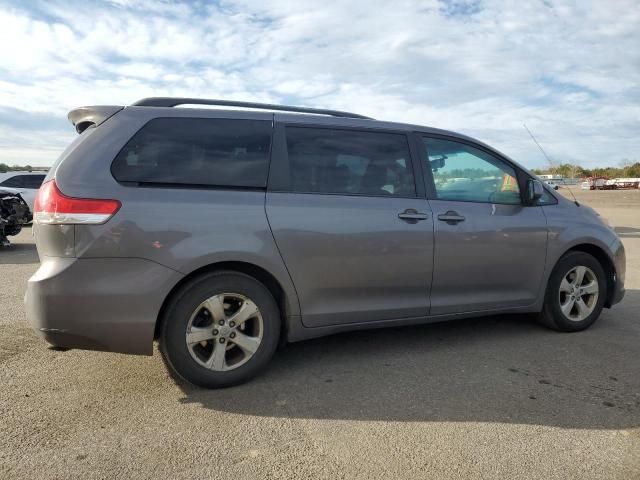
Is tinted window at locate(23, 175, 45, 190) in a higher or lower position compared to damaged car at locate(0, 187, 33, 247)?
higher

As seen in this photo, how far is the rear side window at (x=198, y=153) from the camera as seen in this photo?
3436mm

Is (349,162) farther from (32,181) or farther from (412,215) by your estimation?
(32,181)

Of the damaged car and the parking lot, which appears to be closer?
the parking lot

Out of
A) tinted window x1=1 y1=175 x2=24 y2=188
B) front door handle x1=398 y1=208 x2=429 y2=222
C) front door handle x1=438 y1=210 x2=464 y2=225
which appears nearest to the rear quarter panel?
front door handle x1=398 y1=208 x2=429 y2=222

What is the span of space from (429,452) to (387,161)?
2.23m

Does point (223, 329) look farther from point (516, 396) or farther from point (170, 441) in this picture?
point (516, 396)

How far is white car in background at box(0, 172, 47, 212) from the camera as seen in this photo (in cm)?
1516

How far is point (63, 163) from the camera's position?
3367 mm

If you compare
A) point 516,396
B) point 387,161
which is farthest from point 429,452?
point 387,161

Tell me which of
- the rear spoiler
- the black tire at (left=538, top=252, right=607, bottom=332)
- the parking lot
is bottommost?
the parking lot

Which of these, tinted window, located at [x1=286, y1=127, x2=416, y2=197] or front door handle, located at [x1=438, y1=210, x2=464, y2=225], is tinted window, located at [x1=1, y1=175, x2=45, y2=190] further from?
front door handle, located at [x1=438, y1=210, x2=464, y2=225]

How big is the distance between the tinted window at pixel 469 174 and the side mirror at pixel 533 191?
0.30 feet

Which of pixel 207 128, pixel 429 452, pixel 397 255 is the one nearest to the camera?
pixel 429 452

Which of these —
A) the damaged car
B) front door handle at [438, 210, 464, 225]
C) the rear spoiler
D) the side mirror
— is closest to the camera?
the rear spoiler
